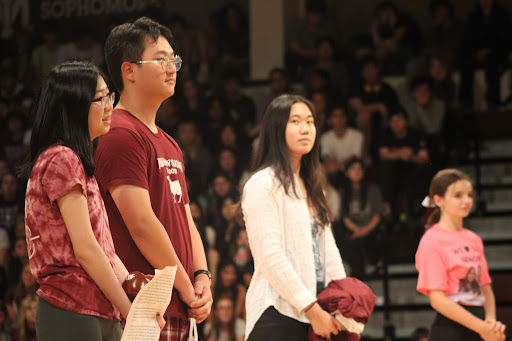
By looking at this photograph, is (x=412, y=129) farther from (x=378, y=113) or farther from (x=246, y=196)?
(x=246, y=196)

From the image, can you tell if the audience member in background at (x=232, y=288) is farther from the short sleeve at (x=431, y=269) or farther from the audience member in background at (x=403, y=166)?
the short sleeve at (x=431, y=269)

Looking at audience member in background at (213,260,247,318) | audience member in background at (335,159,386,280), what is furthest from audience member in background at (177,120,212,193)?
audience member in background at (335,159,386,280)

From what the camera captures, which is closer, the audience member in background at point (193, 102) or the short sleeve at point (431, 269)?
the short sleeve at point (431, 269)

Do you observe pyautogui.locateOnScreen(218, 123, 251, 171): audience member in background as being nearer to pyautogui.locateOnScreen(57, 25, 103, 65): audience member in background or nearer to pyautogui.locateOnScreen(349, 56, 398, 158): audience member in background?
pyautogui.locateOnScreen(349, 56, 398, 158): audience member in background

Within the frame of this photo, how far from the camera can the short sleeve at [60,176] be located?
7.20 ft

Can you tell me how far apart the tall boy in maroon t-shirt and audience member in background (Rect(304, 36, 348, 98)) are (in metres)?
6.06

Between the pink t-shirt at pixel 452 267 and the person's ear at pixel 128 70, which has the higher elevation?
the person's ear at pixel 128 70

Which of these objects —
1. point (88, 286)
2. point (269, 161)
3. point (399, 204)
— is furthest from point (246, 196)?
point (399, 204)

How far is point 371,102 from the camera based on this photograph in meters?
8.33

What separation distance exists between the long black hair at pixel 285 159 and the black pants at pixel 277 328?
0.47 meters

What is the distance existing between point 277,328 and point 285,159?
745 mm

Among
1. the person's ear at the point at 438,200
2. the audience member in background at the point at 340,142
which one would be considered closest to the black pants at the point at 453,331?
the person's ear at the point at 438,200

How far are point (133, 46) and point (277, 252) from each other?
107 cm

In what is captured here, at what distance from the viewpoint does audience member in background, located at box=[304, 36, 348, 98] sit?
8.94 metres
